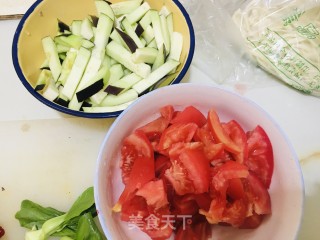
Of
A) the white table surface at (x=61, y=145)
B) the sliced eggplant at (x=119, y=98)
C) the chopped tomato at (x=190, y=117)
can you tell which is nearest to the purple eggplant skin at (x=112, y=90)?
the sliced eggplant at (x=119, y=98)

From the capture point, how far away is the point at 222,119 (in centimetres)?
95

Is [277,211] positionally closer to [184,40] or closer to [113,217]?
[113,217]

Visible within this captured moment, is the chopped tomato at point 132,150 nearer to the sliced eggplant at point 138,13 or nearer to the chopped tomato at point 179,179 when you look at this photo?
the chopped tomato at point 179,179

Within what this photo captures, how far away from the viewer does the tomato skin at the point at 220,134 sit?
833 mm

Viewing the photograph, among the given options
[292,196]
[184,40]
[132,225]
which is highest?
[184,40]

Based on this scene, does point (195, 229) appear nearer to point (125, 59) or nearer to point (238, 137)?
point (238, 137)

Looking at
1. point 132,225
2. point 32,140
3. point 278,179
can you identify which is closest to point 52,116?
point 32,140

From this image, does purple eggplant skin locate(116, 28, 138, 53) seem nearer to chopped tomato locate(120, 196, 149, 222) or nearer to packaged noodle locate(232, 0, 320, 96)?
packaged noodle locate(232, 0, 320, 96)

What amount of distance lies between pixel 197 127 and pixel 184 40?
0.34 meters

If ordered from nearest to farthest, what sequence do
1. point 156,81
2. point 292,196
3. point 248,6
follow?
point 292,196, point 156,81, point 248,6

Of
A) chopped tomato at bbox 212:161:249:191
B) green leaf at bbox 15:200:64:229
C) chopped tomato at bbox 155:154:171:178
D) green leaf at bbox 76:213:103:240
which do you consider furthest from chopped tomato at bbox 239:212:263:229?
green leaf at bbox 15:200:64:229

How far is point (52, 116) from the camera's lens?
3.74 feet

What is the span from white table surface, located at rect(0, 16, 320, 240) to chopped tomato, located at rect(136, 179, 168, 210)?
0.31m

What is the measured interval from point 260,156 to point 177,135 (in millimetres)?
198
